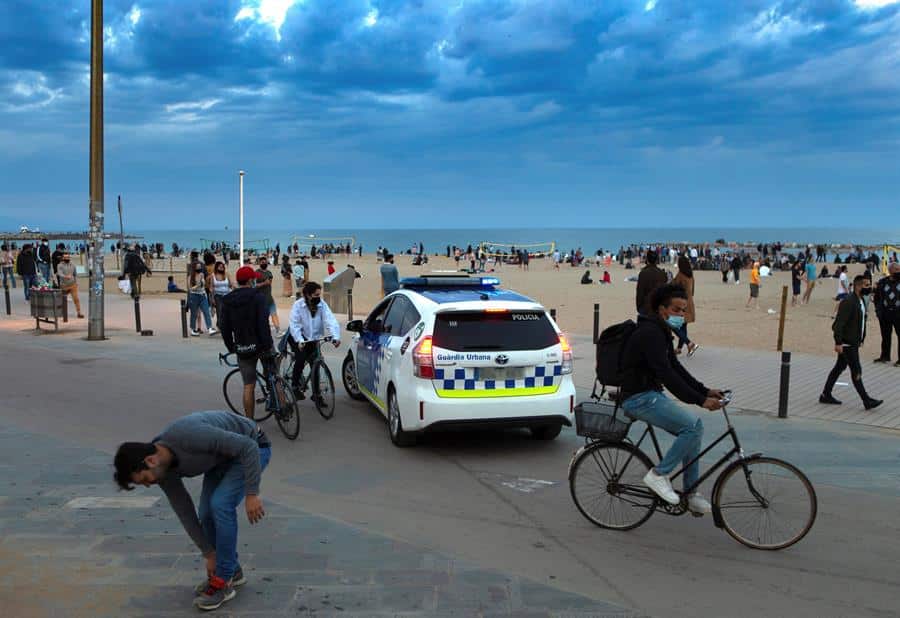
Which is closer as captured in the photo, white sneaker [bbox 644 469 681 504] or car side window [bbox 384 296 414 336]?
white sneaker [bbox 644 469 681 504]

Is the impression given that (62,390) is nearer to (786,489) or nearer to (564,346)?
(564,346)

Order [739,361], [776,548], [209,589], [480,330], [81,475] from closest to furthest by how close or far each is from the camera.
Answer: [209,589] → [776,548] → [81,475] → [480,330] → [739,361]

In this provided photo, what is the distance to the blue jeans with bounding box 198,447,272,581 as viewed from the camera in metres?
4.33

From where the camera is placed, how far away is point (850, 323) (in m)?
10.1

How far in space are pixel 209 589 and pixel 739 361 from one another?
38.3 ft

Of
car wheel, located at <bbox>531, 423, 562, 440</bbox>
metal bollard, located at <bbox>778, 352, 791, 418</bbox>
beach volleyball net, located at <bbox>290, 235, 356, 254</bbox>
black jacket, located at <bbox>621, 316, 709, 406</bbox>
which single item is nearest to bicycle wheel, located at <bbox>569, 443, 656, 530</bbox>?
black jacket, located at <bbox>621, 316, 709, 406</bbox>

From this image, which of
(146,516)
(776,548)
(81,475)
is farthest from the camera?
(81,475)

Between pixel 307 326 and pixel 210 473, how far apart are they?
519 cm

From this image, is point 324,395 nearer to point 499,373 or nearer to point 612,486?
point 499,373

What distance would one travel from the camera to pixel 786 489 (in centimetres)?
527

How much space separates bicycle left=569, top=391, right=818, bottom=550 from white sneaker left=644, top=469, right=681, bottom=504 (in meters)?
0.09

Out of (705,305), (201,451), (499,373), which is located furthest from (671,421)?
(705,305)

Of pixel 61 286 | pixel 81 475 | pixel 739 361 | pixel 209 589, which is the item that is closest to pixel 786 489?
pixel 209 589

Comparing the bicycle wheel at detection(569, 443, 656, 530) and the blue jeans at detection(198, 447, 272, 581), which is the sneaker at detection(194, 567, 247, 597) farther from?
the bicycle wheel at detection(569, 443, 656, 530)
